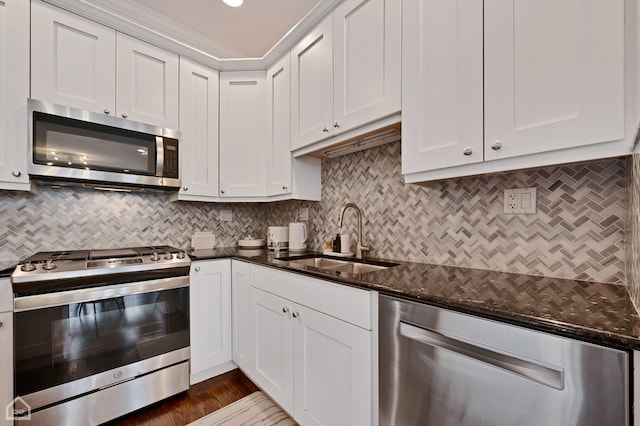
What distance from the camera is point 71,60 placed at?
1.75 meters

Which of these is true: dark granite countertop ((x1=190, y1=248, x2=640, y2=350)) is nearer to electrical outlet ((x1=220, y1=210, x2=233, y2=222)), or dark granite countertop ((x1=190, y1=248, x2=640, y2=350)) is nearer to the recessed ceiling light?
electrical outlet ((x1=220, y1=210, x2=233, y2=222))

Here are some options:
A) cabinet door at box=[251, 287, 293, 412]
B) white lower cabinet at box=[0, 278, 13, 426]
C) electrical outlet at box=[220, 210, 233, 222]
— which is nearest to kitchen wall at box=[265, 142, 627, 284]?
cabinet door at box=[251, 287, 293, 412]

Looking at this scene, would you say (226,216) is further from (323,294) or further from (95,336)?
(323,294)

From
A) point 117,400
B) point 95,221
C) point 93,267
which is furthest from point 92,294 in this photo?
point 95,221

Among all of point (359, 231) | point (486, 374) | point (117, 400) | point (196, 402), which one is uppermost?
point (359, 231)

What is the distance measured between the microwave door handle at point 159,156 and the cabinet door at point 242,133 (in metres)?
0.46

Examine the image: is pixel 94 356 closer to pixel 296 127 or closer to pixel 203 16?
pixel 296 127

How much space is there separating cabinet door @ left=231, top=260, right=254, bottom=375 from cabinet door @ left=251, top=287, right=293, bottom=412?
8 cm

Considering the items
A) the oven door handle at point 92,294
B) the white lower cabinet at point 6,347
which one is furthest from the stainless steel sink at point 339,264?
the white lower cabinet at point 6,347

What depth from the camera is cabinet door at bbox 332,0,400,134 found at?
1391mm

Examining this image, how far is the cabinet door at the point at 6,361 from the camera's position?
1344 mm

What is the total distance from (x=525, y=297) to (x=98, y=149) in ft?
7.88

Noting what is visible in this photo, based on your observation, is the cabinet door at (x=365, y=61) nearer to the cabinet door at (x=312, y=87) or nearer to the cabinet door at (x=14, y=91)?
the cabinet door at (x=312, y=87)

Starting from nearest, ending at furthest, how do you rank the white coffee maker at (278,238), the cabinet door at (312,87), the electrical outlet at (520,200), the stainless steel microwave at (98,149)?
1. the electrical outlet at (520,200)
2. the stainless steel microwave at (98,149)
3. the cabinet door at (312,87)
4. the white coffee maker at (278,238)
